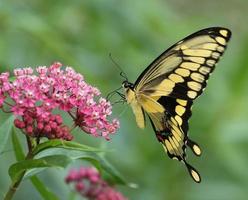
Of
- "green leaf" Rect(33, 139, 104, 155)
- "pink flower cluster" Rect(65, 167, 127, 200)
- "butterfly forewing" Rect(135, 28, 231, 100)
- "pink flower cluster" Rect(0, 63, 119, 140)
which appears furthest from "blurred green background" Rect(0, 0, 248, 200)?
"green leaf" Rect(33, 139, 104, 155)

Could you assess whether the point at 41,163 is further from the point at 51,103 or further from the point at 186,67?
the point at 186,67

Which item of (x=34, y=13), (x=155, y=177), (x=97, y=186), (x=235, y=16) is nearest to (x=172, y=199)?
(x=155, y=177)

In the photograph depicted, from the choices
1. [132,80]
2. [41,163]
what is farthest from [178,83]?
[132,80]

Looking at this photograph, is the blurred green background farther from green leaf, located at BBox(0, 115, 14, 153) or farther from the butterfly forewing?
green leaf, located at BBox(0, 115, 14, 153)

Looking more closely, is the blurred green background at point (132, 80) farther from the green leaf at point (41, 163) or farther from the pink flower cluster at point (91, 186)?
the green leaf at point (41, 163)

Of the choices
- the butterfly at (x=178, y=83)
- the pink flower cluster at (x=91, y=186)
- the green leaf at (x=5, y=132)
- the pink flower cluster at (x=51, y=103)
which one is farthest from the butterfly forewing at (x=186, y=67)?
the green leaf at (x=5, y=132)

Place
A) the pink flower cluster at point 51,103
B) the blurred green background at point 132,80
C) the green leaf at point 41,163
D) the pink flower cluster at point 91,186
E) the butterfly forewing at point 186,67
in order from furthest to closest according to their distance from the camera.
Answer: the blurred green background at point 132,80 → the pink flower cluster at point 91,186 → the butterfly forewing at point 186,67 → the pink flower cluster at point 51,103 → the green leaf at point 41,163
